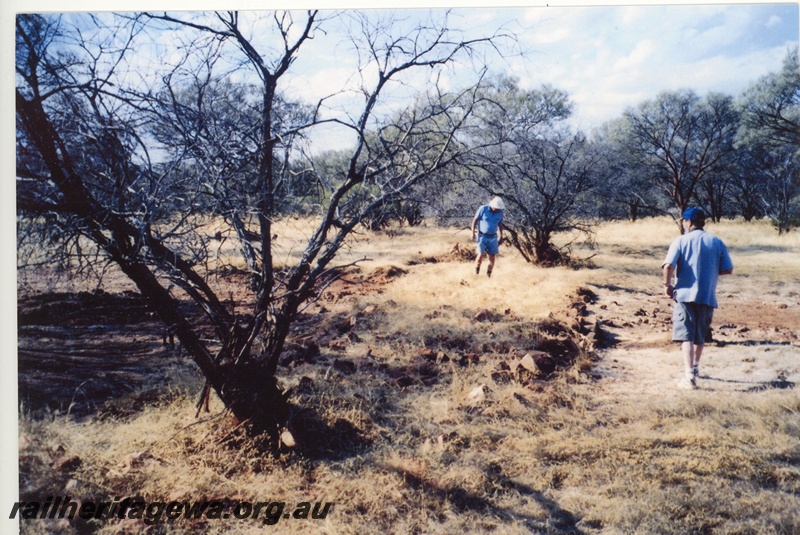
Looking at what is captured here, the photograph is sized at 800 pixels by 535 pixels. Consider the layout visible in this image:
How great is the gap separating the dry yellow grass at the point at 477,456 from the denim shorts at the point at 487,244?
1825 mm

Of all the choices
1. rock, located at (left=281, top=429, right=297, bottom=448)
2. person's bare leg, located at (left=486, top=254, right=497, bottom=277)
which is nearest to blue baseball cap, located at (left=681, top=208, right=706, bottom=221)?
person's bare leg, located at (left=486, top=254, right=497, bottom=277)

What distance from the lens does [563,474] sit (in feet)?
8.56

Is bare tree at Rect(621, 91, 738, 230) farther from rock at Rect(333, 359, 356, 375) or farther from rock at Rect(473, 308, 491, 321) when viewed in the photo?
rock at Rect(333, 359, 356, 375)

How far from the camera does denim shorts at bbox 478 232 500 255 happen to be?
553 centimetres

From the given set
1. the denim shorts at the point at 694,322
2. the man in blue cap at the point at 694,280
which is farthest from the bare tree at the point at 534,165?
the denim shorts at the point at 694,322

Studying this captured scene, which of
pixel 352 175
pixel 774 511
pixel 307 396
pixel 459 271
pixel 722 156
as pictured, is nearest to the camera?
pixel 774 511

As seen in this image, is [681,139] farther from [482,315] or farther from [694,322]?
[482,315]

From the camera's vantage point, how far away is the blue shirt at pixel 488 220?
532cm

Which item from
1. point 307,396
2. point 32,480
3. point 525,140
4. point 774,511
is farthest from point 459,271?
point 32,480

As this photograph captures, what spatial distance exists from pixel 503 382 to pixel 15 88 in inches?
138

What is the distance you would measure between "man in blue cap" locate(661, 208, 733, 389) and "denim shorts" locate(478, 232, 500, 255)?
88.1 inches

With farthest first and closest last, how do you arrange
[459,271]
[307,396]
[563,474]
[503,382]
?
1. [459,271]
2. [503,382]
3. [307,396]
4. [563,474]

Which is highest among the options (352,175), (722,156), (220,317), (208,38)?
(208,38)

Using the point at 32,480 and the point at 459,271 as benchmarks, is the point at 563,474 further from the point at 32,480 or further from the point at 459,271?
the point at 459,271
